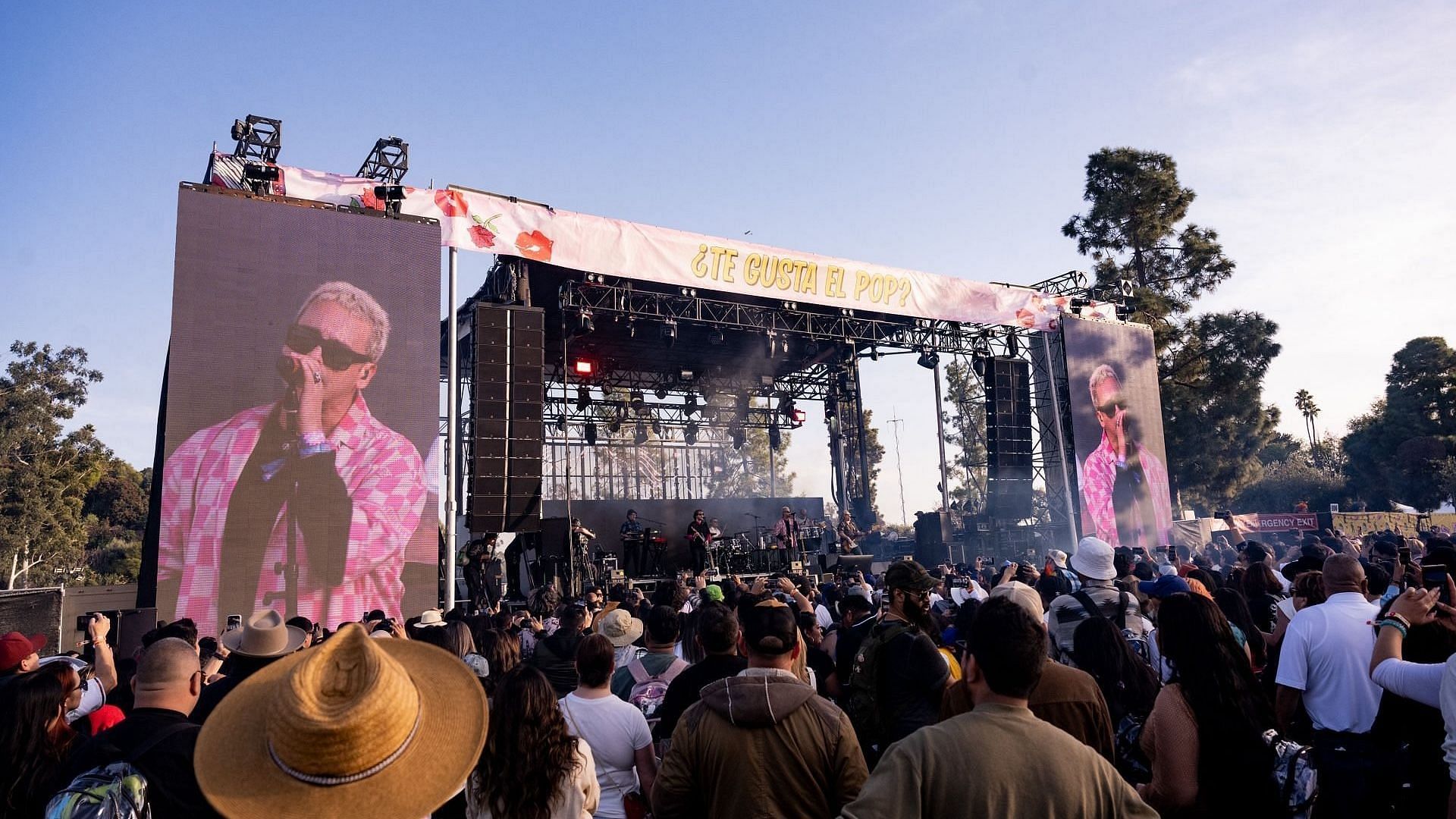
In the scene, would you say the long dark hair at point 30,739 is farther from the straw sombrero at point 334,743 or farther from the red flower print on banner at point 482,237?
the red flower print on banner at point 482,237

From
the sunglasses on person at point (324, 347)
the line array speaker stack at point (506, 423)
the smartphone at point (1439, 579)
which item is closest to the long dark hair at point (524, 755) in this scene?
the smartphone at point (1439, 579)

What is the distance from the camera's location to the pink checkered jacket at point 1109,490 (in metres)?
21.0

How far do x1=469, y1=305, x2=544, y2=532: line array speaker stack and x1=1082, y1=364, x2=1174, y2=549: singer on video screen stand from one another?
45.2 ft

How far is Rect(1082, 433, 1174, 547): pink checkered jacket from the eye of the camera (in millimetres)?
21031

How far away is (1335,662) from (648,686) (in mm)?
2900

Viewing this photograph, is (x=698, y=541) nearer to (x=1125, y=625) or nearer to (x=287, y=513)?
(x=287, y=513)

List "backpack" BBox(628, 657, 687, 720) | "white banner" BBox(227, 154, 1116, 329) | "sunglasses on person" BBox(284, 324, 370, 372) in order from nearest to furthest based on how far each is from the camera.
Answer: "backpack" BBox(628, 657, 687, 720) → "sunglasses on person" BBox(284, 324, 370, 372) → "white banner" BBox(227, 154, 1116, 329)

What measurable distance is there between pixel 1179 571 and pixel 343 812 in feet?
24.0

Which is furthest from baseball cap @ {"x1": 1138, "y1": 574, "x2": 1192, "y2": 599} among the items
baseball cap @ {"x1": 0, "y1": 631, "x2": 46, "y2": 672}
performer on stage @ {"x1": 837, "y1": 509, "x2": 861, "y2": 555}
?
performer on stage @ {"x1": 837, "y1": 509, "x2": 861, "y2": 555}

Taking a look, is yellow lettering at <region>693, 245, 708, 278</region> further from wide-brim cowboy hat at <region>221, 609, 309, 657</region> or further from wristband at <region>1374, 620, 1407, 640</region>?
wristband at <region>1374, 620, 1407, 640</region>

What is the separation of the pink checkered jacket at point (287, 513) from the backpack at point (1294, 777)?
1182 centimetres

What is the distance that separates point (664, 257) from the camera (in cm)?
1634

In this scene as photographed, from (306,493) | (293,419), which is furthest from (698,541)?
(293,419)

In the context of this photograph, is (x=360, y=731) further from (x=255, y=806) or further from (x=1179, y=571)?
(x=1179, y=571)
